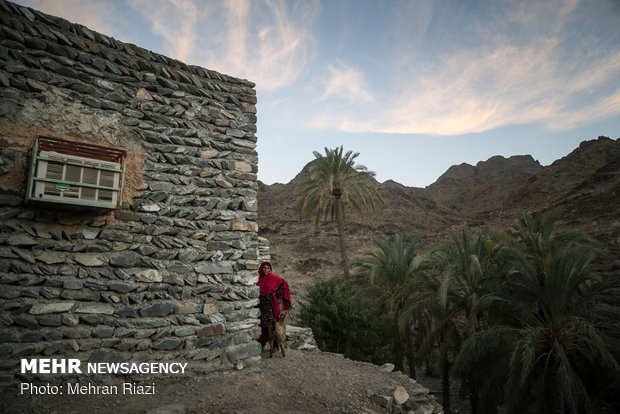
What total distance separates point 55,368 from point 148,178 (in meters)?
2.31

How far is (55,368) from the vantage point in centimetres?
355

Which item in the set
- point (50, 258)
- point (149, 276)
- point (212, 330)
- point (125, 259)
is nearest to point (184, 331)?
point (212, 330)

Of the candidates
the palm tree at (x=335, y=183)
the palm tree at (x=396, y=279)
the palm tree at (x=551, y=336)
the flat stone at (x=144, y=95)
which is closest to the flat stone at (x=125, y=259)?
the flat stone at (x=144, y=95)

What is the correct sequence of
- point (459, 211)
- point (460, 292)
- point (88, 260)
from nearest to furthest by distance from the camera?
point (88, 260)
point (460, 292)
point (459, 211)

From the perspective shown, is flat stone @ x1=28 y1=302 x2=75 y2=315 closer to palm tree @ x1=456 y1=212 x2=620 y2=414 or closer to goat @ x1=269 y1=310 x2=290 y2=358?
goat @ x1=269 y1=310 x2=290 y2=358

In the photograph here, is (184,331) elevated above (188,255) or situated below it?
below

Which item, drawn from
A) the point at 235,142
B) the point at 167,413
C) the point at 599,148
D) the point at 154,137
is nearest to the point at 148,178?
the point at 154,137

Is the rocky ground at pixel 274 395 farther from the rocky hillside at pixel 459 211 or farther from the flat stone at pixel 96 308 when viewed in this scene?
the rocky hillside at pixel 459 211

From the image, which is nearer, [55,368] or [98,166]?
[55,368]

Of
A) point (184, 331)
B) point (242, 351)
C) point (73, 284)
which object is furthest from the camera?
point (242, 351)

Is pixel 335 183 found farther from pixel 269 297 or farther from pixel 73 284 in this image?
pixel 73 284

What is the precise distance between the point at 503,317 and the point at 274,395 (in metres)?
8.74

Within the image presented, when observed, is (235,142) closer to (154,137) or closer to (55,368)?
(154,137)

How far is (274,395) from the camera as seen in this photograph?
4.18 metres
